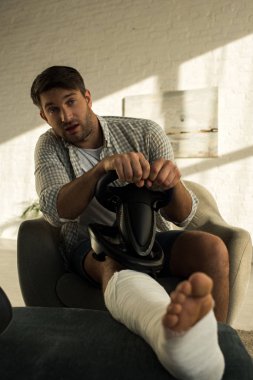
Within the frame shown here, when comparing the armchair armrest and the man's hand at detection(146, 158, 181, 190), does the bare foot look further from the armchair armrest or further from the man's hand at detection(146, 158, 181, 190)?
the armchair armrest

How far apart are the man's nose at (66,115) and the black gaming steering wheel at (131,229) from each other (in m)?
0.58

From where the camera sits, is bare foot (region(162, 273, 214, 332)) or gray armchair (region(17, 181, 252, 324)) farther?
gray armchair (region(17, 181, 252, 324))

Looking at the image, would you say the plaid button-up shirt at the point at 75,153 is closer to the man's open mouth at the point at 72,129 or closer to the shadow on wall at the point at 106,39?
the man's open mouth at the point at 72,129

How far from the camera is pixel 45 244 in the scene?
1.77 metres

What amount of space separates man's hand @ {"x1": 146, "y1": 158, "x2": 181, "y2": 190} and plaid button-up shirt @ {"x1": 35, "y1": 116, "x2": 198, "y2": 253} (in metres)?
0.44

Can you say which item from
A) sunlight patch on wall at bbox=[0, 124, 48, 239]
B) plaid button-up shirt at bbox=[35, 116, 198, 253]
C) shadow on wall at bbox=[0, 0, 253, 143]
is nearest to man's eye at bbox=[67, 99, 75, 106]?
plaid button-up shirt at bbox=[35, 116, 198, 253]

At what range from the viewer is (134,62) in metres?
5.07

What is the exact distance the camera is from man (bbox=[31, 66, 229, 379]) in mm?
1204

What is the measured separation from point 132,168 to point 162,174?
0.09 meters

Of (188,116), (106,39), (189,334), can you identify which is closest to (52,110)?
(189,334)

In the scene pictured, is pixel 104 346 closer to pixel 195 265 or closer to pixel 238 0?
pixel 195 265

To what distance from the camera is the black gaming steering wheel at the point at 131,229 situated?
1.17 meters

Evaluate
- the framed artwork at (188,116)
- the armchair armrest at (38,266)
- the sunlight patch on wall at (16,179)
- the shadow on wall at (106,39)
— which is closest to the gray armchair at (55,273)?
the armchair armrest at (38,266)

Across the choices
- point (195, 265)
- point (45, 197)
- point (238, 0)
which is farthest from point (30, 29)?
point (195, 265)
